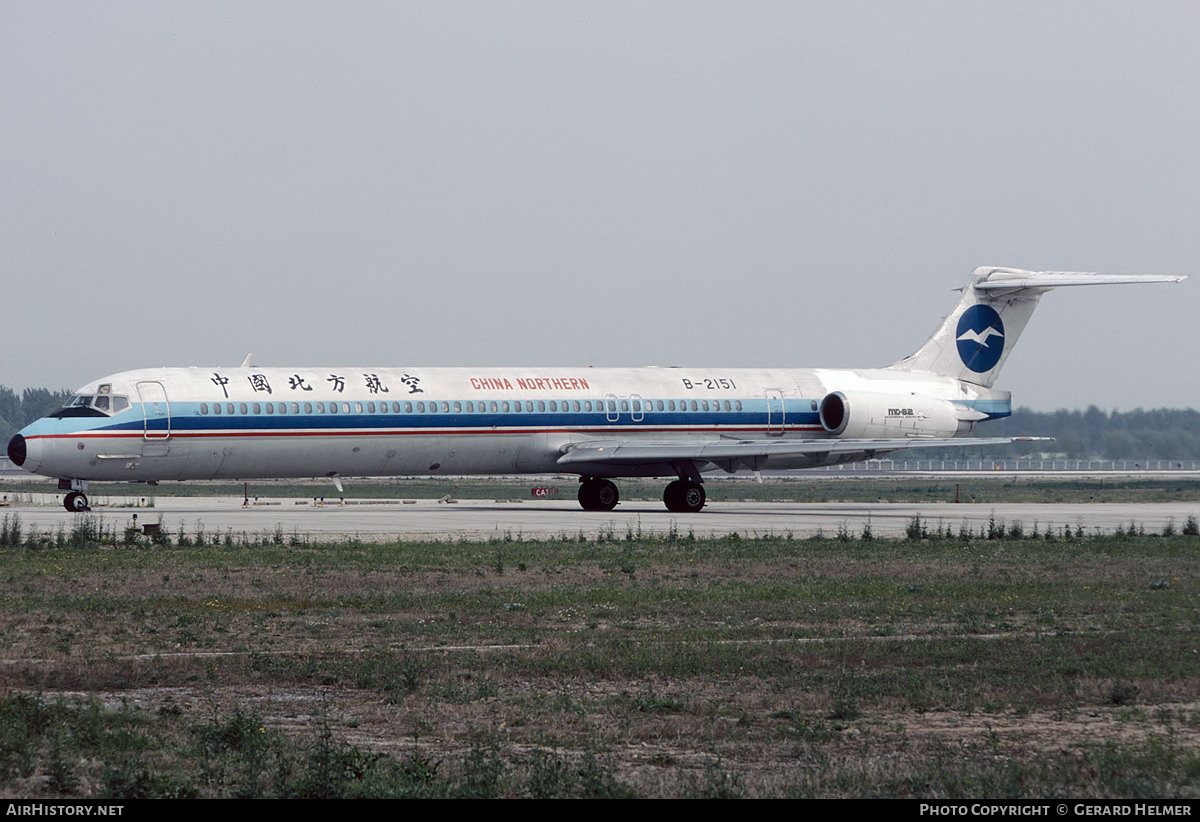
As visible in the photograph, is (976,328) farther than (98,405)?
Yes

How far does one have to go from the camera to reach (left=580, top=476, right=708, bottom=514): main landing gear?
139ft

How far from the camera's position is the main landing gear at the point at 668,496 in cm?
4238

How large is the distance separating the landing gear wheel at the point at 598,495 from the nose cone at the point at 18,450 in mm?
16614

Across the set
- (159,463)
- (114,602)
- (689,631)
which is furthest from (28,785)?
(159,463)

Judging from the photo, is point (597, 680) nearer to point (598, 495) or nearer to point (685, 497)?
point (685, 497)

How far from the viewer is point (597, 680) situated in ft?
41.4

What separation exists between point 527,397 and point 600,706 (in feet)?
98.4

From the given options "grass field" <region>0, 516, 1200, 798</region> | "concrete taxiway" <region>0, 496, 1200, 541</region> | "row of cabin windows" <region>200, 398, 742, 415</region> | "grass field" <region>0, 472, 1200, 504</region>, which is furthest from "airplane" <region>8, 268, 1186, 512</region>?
"grass field" <region>0, 516, 1200, 798</region>

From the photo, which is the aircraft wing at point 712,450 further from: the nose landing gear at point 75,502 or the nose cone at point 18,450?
the nose cone at point 18,450

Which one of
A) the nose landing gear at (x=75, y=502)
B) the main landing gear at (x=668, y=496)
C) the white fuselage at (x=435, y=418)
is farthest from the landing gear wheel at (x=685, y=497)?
the nose landing gear at (x=75, y=502)

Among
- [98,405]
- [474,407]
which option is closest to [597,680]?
[98,405]

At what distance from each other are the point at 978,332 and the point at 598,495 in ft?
52.5

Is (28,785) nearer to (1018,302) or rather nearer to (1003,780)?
(1003,780)
